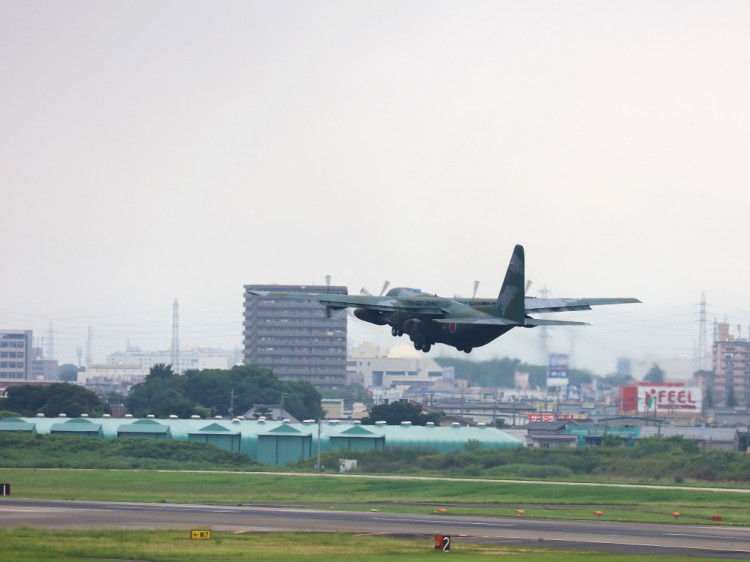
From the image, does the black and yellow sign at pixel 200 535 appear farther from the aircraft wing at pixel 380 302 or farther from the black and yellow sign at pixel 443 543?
the aircraft wing at pixel 380 302

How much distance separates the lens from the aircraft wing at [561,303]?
89500mm

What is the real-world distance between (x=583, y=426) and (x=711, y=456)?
174 feet

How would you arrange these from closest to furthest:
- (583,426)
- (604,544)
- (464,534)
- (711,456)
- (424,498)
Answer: (604,544)
(464,534)
(424,498)
(711,456)
(583,426)

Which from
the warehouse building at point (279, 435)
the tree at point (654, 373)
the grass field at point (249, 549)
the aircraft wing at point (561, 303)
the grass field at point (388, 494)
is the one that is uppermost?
the aircraft wing at point (561, 303)

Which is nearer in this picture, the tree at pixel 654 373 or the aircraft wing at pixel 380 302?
the aircraft wing at pixel 380 302

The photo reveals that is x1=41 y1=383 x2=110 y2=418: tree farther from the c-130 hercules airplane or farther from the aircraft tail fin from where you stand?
the aircraft tail fin

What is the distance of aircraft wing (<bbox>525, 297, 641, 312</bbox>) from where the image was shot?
89.5 m

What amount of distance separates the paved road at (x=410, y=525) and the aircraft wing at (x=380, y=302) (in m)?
15.2

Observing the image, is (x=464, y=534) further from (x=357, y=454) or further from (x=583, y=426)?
(x=583, y=426)

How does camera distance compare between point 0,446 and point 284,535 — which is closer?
point 284,535

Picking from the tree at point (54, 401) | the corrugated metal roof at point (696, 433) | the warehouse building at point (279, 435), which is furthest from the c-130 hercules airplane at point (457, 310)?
the tree at point (54, 401)

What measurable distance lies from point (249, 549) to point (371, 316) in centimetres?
2673

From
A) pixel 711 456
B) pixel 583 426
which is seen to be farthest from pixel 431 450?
pixel 583 426

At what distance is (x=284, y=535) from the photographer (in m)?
75.8
